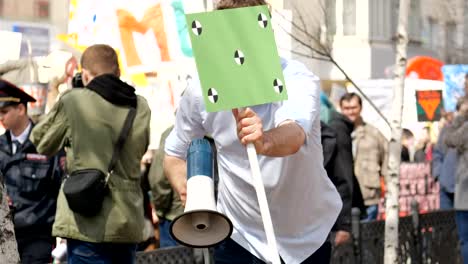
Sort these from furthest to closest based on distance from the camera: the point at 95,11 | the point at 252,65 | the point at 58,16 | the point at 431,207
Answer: the point at 58,16 < the point at 431,207 < the point at 95,11 < the point at 252,65

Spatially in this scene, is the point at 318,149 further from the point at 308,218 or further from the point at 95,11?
the point at 95,11

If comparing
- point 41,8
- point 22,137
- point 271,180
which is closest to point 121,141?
point 22,137

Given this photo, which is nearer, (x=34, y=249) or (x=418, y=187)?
(x=34, y=249)

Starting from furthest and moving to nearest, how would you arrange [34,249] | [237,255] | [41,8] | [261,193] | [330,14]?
[41,8] < [330,14] < [34,249] < [237,255] < [261,193]

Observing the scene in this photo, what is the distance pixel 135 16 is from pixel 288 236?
6348mm

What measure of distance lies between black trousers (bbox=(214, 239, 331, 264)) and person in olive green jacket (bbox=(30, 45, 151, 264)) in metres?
1.58

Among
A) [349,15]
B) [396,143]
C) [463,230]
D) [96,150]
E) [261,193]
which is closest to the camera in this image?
[261,193]

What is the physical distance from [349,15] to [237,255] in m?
3.93

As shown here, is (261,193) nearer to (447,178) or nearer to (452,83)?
(447,178)

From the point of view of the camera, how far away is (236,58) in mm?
5023

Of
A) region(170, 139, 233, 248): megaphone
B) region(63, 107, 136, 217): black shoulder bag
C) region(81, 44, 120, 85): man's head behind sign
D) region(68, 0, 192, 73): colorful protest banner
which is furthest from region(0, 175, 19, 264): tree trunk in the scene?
region(68, 0, 192, 73): colorful protest banner

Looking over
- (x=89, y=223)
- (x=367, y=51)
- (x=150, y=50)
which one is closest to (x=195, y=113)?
(x=89, y=223)

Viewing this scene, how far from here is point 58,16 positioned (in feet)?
80.7

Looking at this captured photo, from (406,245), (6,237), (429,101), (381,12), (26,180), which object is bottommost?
(406,245)
